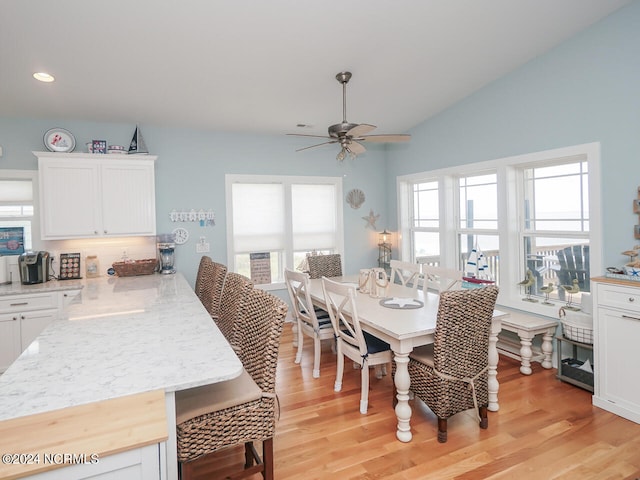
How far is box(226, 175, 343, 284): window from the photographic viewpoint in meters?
4.87

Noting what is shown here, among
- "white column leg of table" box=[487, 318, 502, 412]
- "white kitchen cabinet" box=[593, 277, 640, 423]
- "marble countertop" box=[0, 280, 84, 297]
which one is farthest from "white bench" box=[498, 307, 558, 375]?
"marble countertop" box=[0, 280, 84, 297]

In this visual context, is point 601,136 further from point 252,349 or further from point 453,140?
point 252,349

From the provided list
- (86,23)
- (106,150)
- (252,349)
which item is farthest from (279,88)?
(252,349)

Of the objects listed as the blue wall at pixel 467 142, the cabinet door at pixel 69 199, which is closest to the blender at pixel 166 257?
the blue wall at pixel 467 142

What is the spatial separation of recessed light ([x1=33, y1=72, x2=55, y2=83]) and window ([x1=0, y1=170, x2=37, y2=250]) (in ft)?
4.08

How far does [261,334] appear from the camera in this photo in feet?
5.95

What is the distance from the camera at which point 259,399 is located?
1712mm

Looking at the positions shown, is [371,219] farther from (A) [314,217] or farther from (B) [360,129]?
(B) [360,129]

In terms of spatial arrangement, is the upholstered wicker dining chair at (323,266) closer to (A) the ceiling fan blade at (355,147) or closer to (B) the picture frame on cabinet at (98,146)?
(A) the ceiling fan blade at (355,147)

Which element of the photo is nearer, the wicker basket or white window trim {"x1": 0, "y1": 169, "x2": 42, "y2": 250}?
white window trim {"x1": 0, "y1": 169, "x2": 42, "y2": 250}

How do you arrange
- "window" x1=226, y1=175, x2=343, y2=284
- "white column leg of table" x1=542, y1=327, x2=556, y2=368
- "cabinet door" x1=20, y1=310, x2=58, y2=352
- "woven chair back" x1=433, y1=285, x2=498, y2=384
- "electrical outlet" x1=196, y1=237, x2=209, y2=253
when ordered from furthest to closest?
"window" x1=226, y1=175, x2=343, y2=284 < "electrical outlet" x1=196, y1=237, x2=209, y2=253 < "white column leg of table" x1=542, y1=327, x2=556, y2=368 < "cabinet door" x1=20, y1=310, x2=58, y2=352 < "woven chair back" x1=433, y1=285, x2=498, y2=384

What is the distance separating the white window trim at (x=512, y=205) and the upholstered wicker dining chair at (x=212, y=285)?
2994 millimetres

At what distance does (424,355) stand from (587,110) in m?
2.57

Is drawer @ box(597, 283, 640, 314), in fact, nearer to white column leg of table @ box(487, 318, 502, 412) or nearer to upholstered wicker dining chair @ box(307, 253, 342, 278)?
white column leg of table @ box(487, 318, 502, 412)
